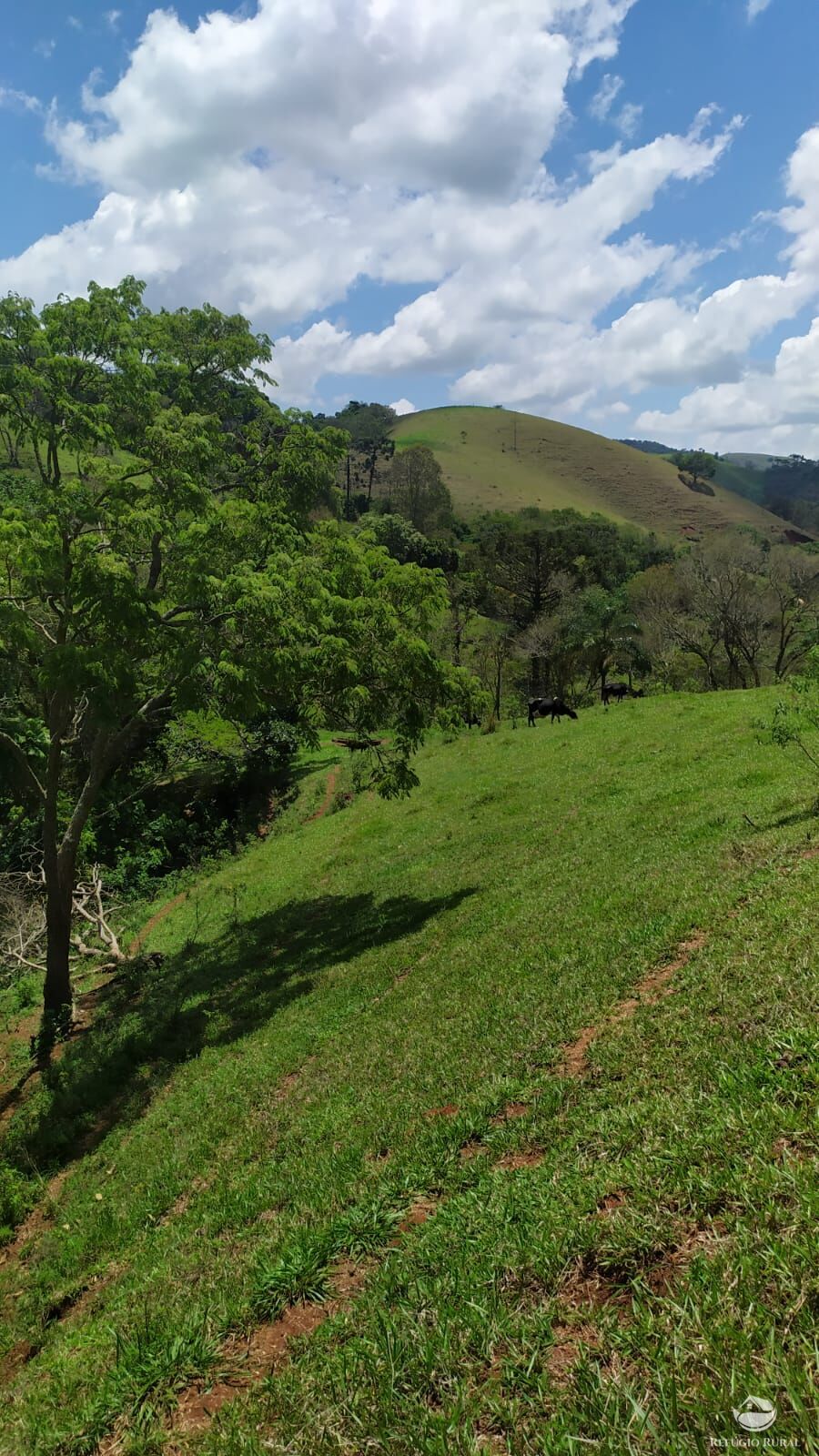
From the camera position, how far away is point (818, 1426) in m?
2.61

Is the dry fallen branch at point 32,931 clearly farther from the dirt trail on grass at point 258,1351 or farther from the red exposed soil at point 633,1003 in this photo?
the red exposed soil at point 633,1003

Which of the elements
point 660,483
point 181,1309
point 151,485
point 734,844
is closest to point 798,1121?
point 181,1309

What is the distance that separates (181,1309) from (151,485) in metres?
12.6

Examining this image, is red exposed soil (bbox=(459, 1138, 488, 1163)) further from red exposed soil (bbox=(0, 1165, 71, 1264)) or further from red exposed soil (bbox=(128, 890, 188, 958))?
red exposed soil (bbox=(128, 890, 188, 958))

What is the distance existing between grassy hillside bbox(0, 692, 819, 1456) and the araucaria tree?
5.63 meters

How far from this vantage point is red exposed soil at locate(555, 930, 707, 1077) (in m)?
6.80

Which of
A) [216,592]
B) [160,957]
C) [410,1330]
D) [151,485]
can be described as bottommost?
[160,957]

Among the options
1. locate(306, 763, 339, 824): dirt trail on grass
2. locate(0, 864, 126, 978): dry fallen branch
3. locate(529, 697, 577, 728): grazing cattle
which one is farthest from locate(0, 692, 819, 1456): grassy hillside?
locate(529, 697, 577, 728): grazing cattle

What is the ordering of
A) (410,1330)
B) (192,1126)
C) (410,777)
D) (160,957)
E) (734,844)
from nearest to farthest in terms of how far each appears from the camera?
(410,1330)
(192,1126)
(734,844)
(410,777)
(160,957)

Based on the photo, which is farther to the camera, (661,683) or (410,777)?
(661,683)

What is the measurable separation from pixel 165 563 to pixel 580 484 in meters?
182

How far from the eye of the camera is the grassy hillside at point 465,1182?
337 cm

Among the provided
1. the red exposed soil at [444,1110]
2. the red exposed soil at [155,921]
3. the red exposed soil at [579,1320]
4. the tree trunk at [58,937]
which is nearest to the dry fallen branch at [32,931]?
the red exposed soil at [155,921]

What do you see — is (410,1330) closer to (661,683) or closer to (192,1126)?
Answer: (192,1126)
